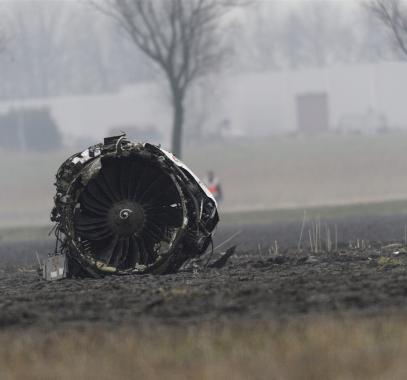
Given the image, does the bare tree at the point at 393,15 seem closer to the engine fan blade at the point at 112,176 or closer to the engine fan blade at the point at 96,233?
the engine fan blade at the point at 112,176

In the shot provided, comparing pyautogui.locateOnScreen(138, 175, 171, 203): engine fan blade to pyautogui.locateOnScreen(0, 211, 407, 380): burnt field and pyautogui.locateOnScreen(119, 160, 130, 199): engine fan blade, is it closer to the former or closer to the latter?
pyautogui.locateOnScreen(119, 160, 130, 199): engine fan blade

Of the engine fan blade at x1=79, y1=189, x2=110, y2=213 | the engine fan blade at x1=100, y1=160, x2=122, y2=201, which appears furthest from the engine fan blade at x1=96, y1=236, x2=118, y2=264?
the engine fan blade at x1=100, y1=160, x2=122, y2=201

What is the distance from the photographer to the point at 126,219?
730 inches

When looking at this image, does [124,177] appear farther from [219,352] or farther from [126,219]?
[219,352]

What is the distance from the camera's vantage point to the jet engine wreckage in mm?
18453

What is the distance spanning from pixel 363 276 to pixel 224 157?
67055 millimetres

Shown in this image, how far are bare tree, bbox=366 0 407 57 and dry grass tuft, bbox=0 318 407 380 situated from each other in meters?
33.0

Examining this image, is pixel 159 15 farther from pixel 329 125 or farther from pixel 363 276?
pixel 329 125

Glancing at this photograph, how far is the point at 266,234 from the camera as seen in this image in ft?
108

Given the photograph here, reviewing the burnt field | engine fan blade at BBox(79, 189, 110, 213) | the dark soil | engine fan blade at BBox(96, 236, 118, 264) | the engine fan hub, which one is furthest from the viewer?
engine fan blade at BBox(79, 189, 110, 213)

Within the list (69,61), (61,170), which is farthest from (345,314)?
(69,61)

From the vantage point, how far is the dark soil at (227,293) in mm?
11758

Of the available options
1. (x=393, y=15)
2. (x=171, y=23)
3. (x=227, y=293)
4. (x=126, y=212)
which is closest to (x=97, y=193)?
(x=126, y=212)

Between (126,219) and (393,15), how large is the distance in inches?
1029
